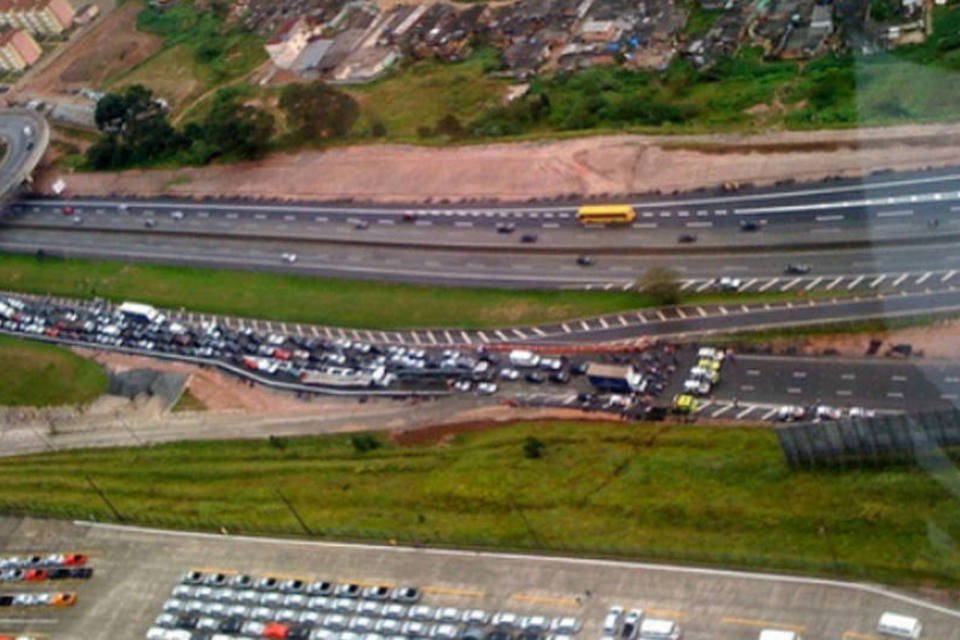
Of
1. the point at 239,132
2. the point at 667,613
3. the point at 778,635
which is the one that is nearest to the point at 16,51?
the point at 239,132

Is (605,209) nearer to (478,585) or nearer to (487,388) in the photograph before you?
(487,388)

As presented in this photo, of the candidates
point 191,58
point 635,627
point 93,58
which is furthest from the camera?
point 93,58

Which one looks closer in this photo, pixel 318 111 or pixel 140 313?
pixel 140 313

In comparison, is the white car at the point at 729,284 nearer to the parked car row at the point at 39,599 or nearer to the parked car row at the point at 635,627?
the parked car row at the point at 635,627

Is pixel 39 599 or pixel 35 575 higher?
pixel 35 575

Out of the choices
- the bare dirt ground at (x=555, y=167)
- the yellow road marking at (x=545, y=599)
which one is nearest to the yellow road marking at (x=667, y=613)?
the yellow road marking at (x=545, y=599)

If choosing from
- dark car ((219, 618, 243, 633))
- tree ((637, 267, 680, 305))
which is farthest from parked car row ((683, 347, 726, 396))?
dark car ((219, 618, 243, 633))

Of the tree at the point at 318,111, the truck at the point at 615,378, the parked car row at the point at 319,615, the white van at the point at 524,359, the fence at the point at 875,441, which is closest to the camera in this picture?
the fence at the point at 875,441
